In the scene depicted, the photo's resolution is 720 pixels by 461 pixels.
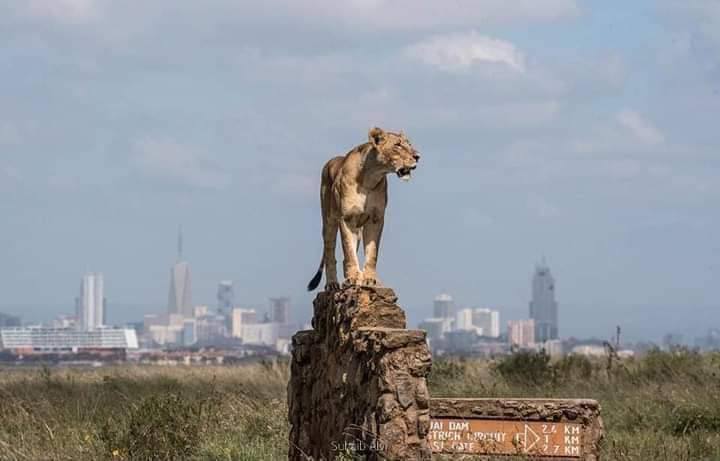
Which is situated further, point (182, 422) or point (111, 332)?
point (111, 332)

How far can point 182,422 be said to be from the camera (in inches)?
616

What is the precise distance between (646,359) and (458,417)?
49.5 feet

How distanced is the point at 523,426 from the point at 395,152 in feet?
10.0

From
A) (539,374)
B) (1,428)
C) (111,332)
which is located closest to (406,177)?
(1,428)

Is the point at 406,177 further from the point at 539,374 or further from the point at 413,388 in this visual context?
the point at 539,374

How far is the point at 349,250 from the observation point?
12.4 m

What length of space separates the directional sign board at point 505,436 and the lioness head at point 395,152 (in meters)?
2.62

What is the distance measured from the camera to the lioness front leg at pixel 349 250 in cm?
1232

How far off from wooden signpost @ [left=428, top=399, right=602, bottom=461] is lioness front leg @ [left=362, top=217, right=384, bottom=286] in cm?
172

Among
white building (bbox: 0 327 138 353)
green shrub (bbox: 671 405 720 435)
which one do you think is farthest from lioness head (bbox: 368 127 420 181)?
white building (bbox: 0 327 138 353)

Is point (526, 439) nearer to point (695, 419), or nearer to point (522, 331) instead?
point (695, 419)

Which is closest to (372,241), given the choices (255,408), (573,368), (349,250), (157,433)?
(349,250)

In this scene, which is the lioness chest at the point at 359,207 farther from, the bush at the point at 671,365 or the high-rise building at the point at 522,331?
the high-rise building at the point at 522,331

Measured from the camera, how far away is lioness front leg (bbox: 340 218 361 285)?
12320mm
